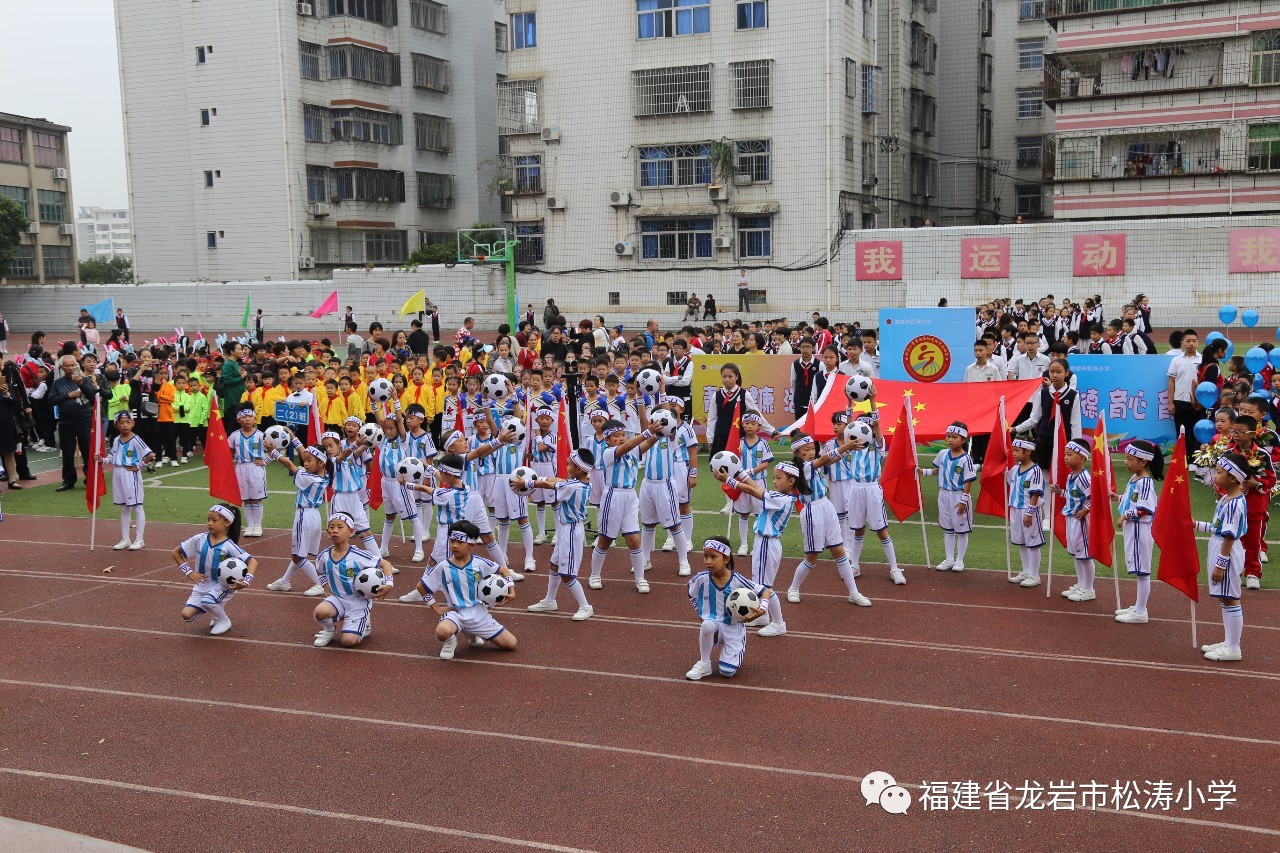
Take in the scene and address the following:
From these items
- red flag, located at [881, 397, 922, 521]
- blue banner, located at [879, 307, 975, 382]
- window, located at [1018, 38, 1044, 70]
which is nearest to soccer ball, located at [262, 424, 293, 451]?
red flag, located at [881, 397, 922, 521]

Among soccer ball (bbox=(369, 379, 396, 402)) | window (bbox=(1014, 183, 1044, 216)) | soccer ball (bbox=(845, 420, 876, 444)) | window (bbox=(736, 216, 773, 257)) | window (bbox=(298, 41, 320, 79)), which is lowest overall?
soccer ball (bbox=(845, 420, 876, 444))

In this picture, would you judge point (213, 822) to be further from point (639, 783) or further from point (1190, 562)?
point (1190, 562)

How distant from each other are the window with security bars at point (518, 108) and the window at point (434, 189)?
12631mm

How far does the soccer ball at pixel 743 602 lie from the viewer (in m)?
8.79

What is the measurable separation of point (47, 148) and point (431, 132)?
75.2 feet

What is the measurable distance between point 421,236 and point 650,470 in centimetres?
4397

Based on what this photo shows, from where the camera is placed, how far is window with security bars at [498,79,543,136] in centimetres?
4141

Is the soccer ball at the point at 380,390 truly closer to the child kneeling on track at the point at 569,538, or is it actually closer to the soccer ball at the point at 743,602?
the child kneeling on track at the point at 569,538

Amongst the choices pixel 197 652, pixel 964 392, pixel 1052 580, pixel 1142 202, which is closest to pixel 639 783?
pixel 197 652

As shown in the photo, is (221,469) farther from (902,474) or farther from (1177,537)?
(1177,537)

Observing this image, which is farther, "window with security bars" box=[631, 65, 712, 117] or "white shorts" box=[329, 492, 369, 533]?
"window with security bars" box=[631, 65, 712, 117]

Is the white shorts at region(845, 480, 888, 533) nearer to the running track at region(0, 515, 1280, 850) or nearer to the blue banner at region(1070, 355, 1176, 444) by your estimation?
the running track at region(0, 515, 1280, 850)

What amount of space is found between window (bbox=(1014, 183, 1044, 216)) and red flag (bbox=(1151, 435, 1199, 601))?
44.5 metres

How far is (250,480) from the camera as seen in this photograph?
564 inches
